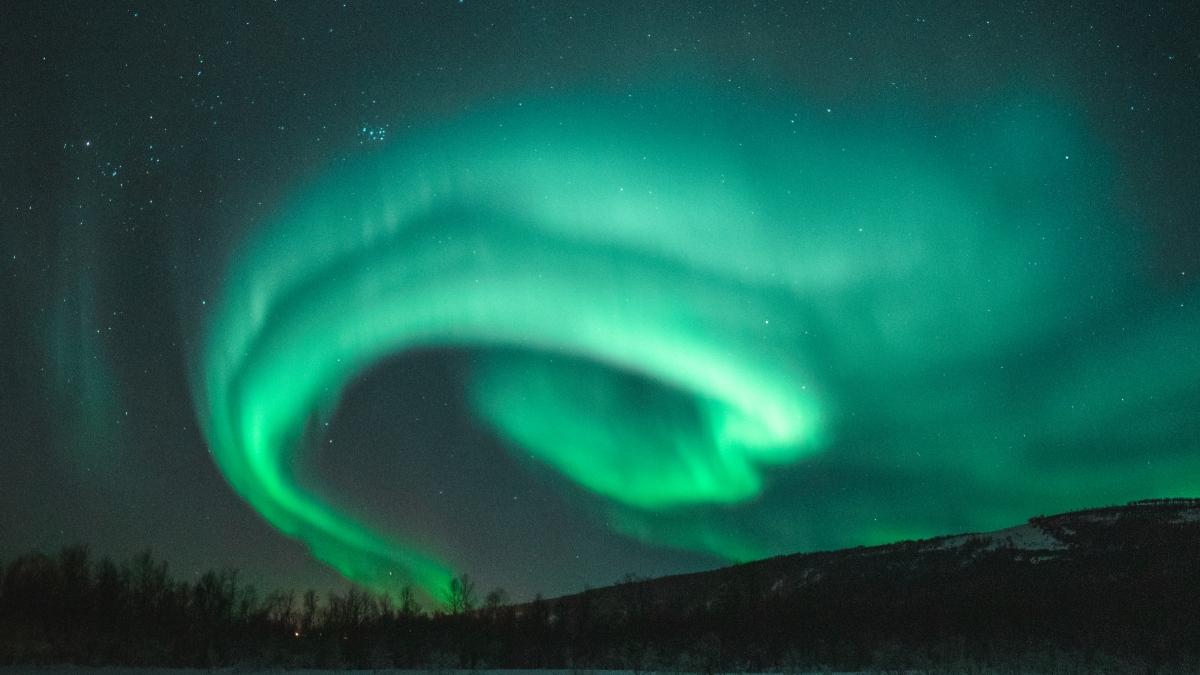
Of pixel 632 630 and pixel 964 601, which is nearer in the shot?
pixel 632 630

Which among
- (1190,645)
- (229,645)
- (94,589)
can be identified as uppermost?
(94,589)

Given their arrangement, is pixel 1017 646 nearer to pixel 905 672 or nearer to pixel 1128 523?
pixel 905 672

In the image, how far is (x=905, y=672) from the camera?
101 feet

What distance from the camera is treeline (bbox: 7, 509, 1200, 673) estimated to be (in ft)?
117

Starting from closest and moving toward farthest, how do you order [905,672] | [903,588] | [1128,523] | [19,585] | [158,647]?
[905,672], [158,647], [19,585], [903,588], [1128,523]

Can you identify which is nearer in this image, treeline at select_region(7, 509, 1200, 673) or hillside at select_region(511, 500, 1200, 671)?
treeline at select_region(7, 509, 1200, 673)

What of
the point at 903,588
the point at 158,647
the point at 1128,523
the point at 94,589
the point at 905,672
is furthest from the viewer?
the point at 1128,523

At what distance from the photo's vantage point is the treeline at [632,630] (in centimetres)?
3553

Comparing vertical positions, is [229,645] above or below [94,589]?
below

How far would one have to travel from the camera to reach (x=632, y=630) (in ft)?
174

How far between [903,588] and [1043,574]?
41.2 ft

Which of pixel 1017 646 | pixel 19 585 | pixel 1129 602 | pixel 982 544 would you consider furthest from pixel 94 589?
pixel 982 544

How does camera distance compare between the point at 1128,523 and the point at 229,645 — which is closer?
the point at 229,645

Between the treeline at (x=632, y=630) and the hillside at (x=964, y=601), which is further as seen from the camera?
the hillside at (x=964, y=601)
